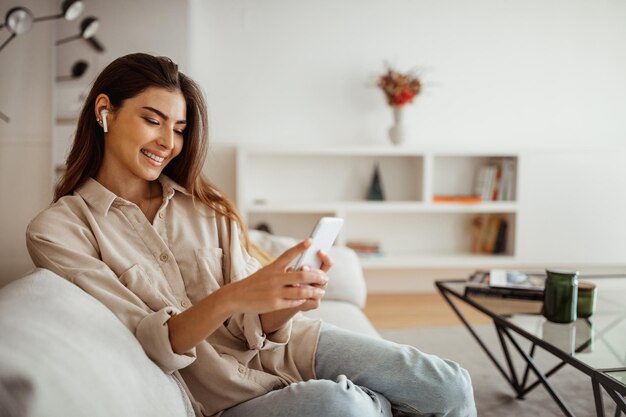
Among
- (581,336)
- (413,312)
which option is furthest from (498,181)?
(581,336)

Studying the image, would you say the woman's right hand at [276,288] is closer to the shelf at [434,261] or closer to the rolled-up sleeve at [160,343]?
the rolled-up sleeve at [160,343]

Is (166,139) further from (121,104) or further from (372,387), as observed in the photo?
(372,387)

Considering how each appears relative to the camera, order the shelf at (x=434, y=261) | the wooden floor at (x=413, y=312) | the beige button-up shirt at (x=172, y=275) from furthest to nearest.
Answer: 1. the shelf at (x=434, y=261)
2. the wooden floor at (x=413, y=312)
3. the beige button-up shirt at (x=172, y=275)

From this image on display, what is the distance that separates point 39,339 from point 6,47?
343 cm

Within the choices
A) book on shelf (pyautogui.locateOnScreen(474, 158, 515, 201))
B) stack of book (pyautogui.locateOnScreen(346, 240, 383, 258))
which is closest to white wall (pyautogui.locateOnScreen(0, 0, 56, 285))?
stack of book (pyautogui.locateOnScreen(346, 240, 383, 258))

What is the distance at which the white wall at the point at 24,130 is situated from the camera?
3666 millimetres

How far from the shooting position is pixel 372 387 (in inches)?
49.1

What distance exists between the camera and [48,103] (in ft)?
12.2

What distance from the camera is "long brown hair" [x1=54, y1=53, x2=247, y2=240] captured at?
1297mm

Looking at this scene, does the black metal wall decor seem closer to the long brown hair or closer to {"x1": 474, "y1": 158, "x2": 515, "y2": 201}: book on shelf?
the long brown hair

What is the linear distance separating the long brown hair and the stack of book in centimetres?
247

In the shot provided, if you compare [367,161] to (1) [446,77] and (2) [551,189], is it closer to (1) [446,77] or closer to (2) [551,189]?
(1) [446,77]

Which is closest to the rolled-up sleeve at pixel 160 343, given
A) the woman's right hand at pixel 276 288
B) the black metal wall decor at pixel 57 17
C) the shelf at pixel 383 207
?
the woman's right hand at pixel 276 288

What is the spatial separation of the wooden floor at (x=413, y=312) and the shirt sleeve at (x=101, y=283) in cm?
217
